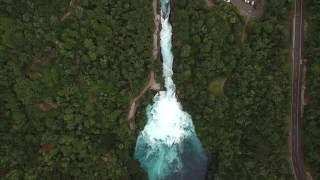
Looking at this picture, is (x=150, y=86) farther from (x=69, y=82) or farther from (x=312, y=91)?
(x=312, y=91)

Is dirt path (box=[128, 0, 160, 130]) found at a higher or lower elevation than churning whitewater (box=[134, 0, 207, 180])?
higher

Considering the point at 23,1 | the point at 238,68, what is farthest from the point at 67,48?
the point at 238,68

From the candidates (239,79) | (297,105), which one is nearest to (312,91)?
(297,105)

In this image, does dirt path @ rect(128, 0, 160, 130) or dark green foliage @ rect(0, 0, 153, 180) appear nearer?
dark green foliage @ rect(0, 0, 153, 180)

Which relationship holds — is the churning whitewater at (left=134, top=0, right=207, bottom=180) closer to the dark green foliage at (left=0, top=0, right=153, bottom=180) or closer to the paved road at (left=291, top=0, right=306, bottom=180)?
the dark green foliage at (left=0, top=0, right=153, bottom=180)

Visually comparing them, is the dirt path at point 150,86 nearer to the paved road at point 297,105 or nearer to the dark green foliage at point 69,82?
the dark green foliage at point 69,82

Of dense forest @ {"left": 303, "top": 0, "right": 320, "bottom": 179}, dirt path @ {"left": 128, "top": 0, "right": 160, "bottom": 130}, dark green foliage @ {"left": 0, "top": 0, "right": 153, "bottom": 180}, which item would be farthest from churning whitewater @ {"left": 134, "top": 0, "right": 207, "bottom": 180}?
dense forest @ {"left": 303, "top": 0, "right": 320, "bottom": 179}
